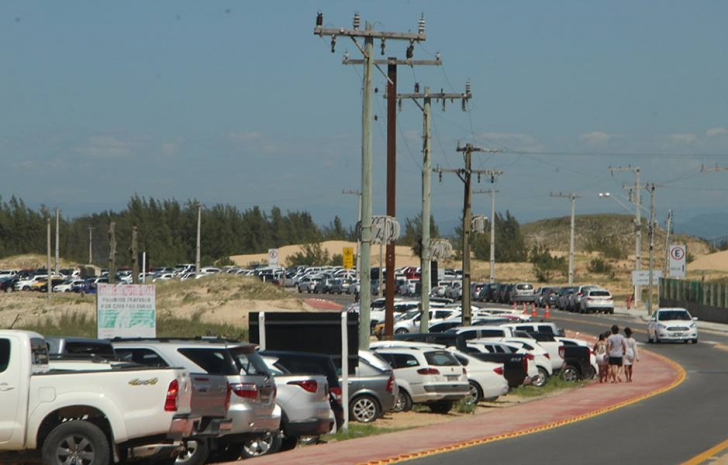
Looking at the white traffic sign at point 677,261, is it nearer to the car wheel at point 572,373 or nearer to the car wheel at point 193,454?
the car wheel at point 572,373

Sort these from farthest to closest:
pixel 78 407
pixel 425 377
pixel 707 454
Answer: pixel 425 377 < pixel 707 454 < pixel 78 407

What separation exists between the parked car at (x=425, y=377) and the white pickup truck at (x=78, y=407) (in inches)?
515

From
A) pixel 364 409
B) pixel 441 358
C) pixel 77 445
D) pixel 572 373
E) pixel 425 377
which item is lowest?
pixel 572 373

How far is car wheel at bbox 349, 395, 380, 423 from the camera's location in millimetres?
25078

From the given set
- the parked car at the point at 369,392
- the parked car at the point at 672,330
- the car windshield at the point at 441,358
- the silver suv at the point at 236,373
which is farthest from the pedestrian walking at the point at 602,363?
the silver suv at the point at 236,373

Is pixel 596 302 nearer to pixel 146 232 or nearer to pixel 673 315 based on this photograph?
pixel 673 315

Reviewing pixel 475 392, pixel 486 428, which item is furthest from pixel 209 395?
pixel 475 392

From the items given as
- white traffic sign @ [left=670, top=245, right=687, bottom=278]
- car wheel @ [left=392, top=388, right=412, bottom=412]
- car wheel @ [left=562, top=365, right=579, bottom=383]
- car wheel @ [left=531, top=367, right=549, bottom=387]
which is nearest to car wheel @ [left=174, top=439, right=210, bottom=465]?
car wheel @ [left=392, top=388, right=412, bottom=412]

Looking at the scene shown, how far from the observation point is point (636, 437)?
20.9 metres

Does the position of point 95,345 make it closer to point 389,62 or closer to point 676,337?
point 389,62

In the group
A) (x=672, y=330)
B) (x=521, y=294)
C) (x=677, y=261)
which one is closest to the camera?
(x=672, y=330)

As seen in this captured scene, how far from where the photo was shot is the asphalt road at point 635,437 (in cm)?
1783

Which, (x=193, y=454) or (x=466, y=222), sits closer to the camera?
(x=193, y=454)

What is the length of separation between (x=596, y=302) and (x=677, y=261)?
5788mm
